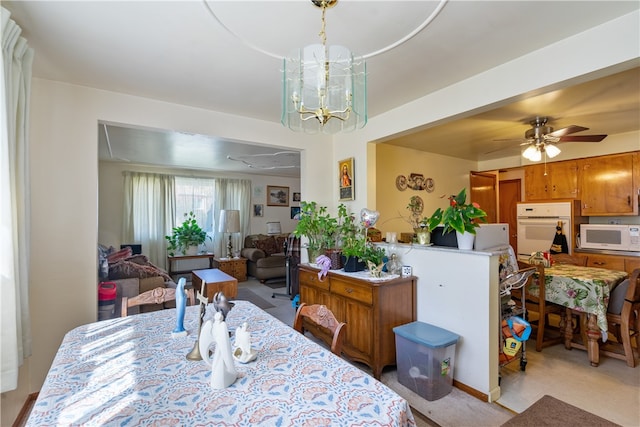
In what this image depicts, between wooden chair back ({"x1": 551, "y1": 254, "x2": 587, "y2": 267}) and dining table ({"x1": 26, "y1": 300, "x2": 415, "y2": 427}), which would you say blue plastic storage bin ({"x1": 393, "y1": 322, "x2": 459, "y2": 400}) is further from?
wooden chair back ({"x1": 551, "y1": 254, "x2": 587, "y2": 267})

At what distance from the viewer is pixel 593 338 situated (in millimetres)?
2562

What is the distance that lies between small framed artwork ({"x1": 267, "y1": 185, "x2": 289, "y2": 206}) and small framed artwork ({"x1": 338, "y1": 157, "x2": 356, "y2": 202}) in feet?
13.3

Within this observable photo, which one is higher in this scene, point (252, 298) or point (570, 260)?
point (570, 260)

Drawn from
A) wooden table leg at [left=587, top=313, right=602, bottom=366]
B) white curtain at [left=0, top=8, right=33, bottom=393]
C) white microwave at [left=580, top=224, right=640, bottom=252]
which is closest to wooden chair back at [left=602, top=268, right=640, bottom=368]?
wooden table leg at [left=587, top=313, right=602, bottom=366]

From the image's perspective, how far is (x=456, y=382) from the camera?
2291 millimetres

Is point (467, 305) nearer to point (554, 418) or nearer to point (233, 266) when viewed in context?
point (554, 418)

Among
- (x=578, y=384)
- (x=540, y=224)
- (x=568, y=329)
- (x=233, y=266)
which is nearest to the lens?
(x=578, y=384)

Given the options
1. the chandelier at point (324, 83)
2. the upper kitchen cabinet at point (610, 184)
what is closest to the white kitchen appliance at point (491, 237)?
the chandelier at point (324, 83)

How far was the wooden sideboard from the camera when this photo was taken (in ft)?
7.76

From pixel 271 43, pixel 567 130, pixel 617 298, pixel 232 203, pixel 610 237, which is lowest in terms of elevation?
pixel 617 298

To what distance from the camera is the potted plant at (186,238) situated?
6109mm

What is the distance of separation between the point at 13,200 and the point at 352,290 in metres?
2.28

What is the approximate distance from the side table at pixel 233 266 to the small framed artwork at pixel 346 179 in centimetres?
333

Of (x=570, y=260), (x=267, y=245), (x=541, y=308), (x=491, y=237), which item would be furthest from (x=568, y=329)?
(x=267, y=245)
